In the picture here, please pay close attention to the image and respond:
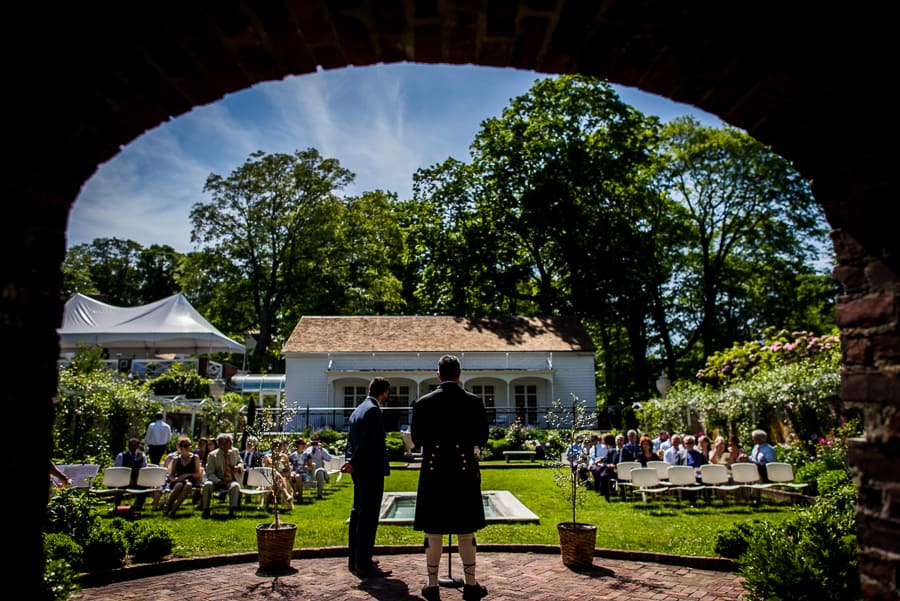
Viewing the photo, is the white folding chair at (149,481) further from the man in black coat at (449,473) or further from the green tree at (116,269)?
the green tree at (116,269)

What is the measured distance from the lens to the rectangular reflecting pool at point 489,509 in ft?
30.7

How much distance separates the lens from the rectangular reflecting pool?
30.7 ft

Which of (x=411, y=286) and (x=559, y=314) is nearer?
(x=559, y=314)

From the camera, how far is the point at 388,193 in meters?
46.3

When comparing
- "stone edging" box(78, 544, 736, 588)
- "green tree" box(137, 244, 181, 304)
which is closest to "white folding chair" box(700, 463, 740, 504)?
"stone edging" box(78, 544, 736, 588)

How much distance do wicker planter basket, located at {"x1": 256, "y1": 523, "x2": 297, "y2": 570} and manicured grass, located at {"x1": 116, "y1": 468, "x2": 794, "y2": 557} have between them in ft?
2.98

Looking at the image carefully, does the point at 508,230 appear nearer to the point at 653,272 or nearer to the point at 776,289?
the point at 653,272

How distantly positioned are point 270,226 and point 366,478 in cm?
3488

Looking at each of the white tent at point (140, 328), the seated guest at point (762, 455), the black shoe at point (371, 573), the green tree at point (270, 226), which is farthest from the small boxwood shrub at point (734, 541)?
the green tree at point (270, 226)

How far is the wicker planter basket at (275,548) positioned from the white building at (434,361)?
23198 millimetres

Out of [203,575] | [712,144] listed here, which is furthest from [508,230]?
[203,575]

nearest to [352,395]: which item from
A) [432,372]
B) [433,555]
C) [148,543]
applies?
[432,372]

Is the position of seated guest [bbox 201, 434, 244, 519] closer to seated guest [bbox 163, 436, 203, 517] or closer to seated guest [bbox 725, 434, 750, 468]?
seated guest [bbox 163, 436, 203, 517]

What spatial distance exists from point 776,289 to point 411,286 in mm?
24117
